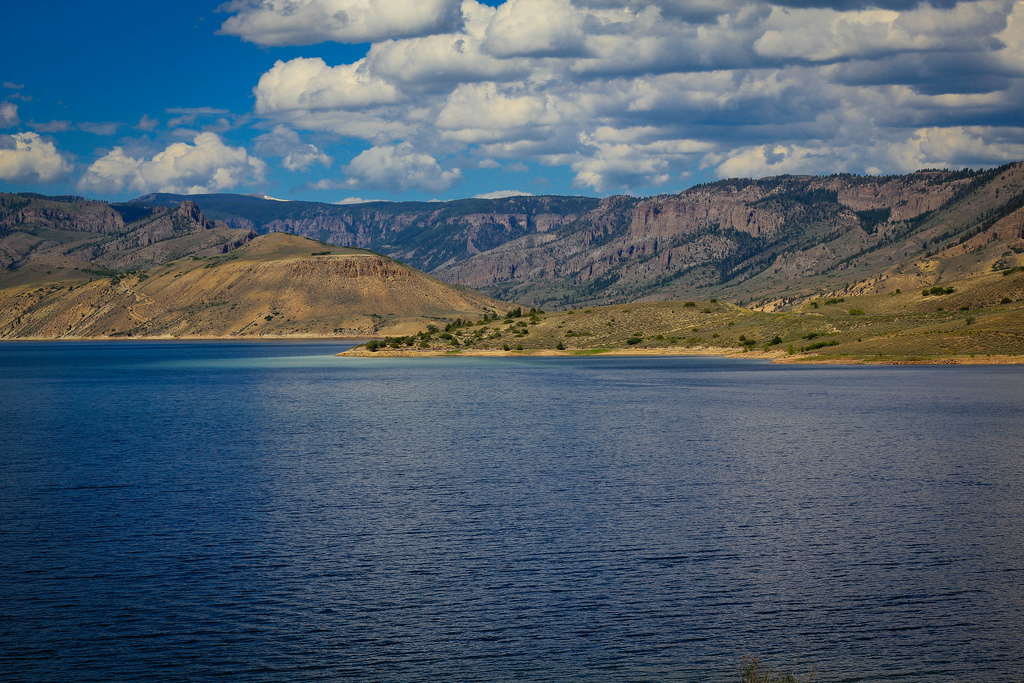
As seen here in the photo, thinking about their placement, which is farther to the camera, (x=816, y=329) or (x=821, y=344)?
(x=816, y=329)

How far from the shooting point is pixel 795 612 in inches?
830

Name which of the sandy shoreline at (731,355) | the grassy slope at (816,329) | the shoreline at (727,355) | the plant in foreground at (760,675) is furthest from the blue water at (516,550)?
the grassy slope at (816,329)

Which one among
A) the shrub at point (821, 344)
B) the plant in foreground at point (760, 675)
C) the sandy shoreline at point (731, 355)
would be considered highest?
the shrub at point (821, 344)

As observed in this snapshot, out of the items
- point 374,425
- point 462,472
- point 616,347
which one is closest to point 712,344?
point 616,347

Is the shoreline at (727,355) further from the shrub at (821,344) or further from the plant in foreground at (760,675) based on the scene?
the plant in foreground at (760,675)

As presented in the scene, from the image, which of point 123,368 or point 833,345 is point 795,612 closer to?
point 833,345

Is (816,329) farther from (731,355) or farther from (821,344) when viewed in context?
(731,355)

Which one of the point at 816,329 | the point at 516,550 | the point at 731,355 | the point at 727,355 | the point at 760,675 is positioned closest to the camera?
the point at 760,675

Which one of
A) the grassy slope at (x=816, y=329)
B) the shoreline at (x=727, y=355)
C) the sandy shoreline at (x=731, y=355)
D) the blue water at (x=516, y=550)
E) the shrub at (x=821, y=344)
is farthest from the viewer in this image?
the shrub at (x=821, y=344)

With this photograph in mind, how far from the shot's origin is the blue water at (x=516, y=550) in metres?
18.7

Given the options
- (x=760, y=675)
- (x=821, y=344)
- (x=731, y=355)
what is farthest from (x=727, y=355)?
(x=760, y=675)

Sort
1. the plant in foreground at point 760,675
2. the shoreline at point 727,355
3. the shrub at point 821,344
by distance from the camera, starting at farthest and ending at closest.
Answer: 1. the shrub at point 821,344
2. the shoreline at point 727,355
3. the plant in foreground at point 760,675

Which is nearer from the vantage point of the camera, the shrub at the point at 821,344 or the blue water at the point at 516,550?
the blue water at the point at 516,550

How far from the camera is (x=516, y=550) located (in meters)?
26.8
